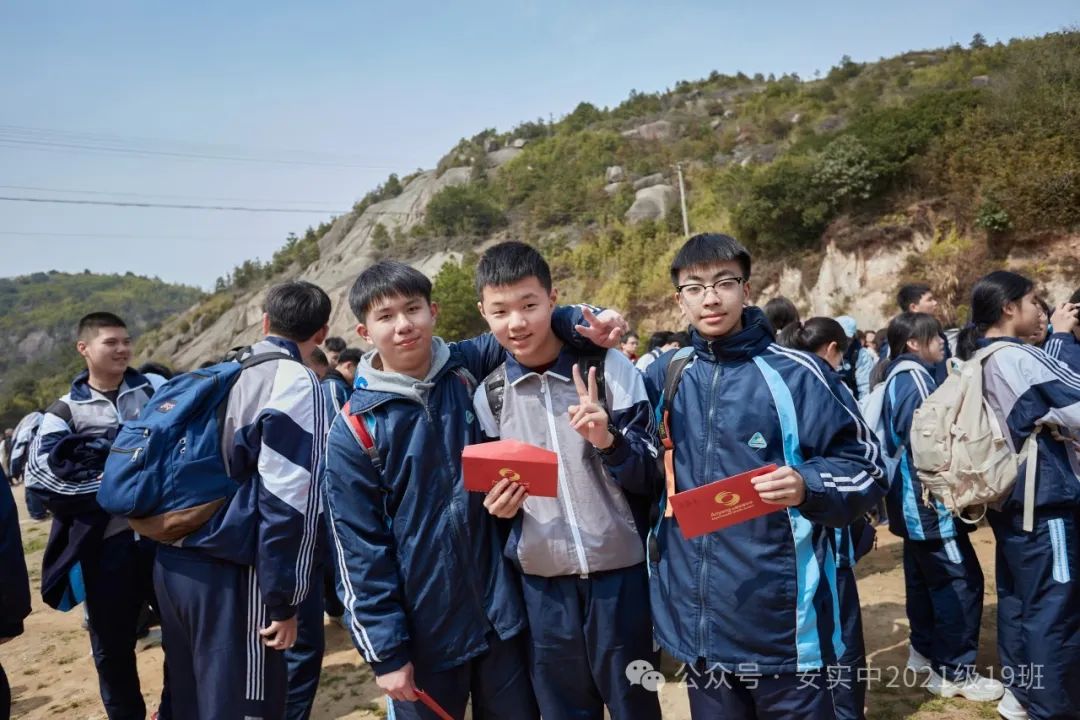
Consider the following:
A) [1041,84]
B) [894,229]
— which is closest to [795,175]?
[894,229]

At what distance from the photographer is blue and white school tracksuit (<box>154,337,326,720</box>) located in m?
2.42

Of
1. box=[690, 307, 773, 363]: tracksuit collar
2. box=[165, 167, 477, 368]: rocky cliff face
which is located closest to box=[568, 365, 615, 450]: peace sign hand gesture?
box=[690, 307, 773, 363]: tracksuit collar

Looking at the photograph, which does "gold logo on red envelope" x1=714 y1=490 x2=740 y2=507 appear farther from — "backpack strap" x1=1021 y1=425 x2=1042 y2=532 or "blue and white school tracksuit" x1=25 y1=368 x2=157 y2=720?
"blue and white school tracksuit" x1=25 y1=368 x2=157 y2=720

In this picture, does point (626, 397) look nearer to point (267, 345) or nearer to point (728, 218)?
point (267, 345)

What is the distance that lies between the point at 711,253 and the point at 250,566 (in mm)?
2154

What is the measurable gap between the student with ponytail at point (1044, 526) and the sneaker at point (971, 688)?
38 cm

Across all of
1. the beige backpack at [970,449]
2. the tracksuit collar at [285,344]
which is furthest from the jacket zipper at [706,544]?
the tracksuit collar at [285,344]

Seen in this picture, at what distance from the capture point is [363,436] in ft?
6.73

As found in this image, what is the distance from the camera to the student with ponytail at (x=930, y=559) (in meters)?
3.46

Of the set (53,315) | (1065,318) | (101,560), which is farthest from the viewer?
(53,315)

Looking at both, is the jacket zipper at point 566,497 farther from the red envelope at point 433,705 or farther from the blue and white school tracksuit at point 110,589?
the blue and white school tracksuit at point 110,589

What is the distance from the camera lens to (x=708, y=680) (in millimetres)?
2033

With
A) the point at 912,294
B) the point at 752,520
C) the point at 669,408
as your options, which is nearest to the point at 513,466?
the point at 669,408

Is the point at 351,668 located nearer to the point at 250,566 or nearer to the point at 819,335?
the point at 250,566
